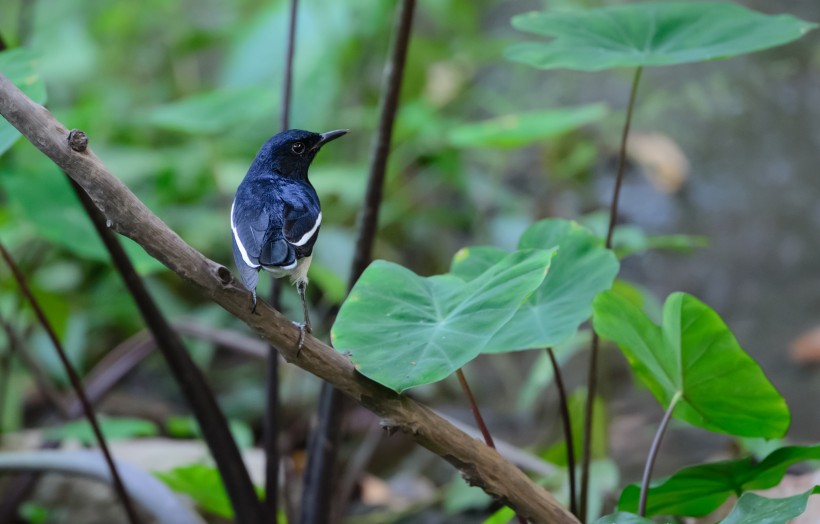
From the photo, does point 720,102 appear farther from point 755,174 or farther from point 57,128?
point 57,128

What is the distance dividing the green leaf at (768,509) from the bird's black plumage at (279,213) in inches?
20.1

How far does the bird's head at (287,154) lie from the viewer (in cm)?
99

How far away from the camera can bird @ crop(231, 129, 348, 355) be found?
81 cm

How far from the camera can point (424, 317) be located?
90cm

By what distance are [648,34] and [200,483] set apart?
3.31 ft

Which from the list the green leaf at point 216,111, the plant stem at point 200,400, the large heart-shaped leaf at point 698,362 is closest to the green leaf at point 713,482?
the large heart-shaped leaf at point 698,362

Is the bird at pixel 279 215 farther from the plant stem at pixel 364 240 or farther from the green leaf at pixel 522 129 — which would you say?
the green leaf at pixel 522 129

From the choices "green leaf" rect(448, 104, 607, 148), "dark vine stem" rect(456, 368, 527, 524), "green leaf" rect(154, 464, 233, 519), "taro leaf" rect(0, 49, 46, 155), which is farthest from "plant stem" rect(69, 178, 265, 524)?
"green leaf" rect(448, 104, 607, 148)

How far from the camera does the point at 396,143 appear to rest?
312cm

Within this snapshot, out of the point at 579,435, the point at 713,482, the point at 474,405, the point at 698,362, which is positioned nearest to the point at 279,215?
the point at 474,405

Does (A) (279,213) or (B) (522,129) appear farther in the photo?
(B) (522,129)

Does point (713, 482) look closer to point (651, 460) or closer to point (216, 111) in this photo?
point (651, 460)

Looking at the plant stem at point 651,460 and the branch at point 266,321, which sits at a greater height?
the branch at point 266,321

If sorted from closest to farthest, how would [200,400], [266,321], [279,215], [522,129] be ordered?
[266,321] < [279,215] < [200,400] < [522,129]
